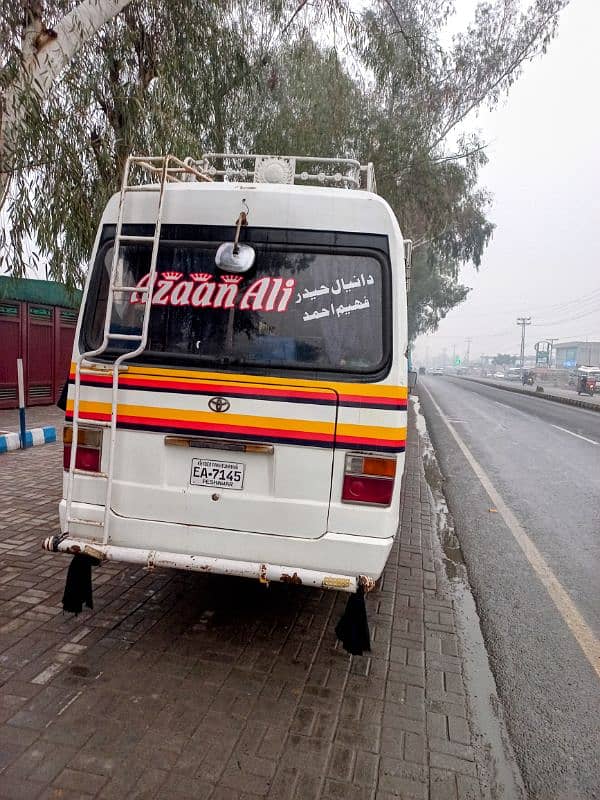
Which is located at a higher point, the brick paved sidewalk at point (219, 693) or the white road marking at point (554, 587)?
the brick paved sidewalk at point (219, 693)

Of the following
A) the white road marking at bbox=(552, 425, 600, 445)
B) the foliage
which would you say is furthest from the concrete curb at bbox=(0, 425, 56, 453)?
the white road marking at bbox=(552, 425, 600, 445)

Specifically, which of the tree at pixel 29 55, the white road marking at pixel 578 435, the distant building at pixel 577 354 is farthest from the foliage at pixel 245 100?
the distant building at pixel 577 354

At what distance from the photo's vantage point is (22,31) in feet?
22.6

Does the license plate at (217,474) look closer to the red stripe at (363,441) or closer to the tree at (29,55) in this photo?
the red stripe at (363,441)

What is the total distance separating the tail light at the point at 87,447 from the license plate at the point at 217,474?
0.61 meters

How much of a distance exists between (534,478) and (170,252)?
862cm

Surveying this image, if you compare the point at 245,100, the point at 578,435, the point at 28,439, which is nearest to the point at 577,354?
the point at 578,435

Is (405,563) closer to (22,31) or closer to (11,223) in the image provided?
(11,223)

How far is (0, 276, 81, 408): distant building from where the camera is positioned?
14398 millimetres

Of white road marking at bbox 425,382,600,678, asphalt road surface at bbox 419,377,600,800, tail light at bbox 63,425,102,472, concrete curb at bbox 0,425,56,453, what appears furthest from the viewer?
concrete curb at bbox 0,425,56,453

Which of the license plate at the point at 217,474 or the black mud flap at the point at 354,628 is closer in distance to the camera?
the license plate at the point at 217,474

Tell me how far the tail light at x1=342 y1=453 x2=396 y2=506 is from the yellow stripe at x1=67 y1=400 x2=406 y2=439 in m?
0.14

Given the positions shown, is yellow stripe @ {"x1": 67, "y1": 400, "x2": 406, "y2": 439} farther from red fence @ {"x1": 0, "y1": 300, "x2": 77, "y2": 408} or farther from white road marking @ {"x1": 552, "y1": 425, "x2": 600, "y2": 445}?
white road marking @ {"x1": 552, "y1": 425, "x2": 600, "y2": 445}

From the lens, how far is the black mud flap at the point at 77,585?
13.2ft
